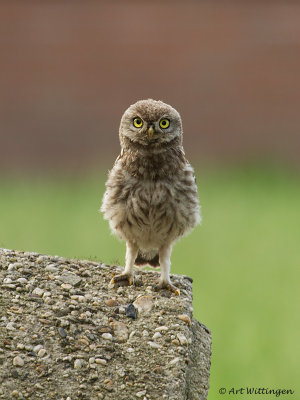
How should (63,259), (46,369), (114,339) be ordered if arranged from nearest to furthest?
1. (46,369)
2. (114,339)
3. (63,259)

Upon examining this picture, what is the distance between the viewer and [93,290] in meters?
4.62

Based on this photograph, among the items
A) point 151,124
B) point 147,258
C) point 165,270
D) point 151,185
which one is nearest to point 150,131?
point 151,124

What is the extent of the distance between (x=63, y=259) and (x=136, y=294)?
1.94 feet

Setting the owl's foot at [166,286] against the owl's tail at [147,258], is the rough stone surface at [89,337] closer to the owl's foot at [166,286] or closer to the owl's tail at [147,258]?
the owl's foot at [166,286]

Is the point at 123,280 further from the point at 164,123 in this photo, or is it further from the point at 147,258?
the point at 164,123

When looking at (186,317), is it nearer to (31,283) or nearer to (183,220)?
(183,220)

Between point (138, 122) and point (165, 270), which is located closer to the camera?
point (138, 122)

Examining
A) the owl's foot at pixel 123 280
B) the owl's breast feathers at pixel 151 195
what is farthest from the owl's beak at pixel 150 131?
the owl's foot at pixel 123 280

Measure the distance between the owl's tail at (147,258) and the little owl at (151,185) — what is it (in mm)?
295

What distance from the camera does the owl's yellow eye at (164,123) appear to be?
447 centimetres

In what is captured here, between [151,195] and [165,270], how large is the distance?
534 mm

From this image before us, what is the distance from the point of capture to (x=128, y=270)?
4.83 metres

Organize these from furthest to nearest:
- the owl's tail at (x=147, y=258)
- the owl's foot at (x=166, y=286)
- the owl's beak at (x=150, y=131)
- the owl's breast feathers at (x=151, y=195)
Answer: the owl's tail at (x=147, y=258), the owl's foot at (x=166, y=286), the owl's breast feathers at (x=151, y=195), the owl's beak at (x=150, y=131)

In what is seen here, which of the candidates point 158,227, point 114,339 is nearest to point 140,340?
point 114,339
